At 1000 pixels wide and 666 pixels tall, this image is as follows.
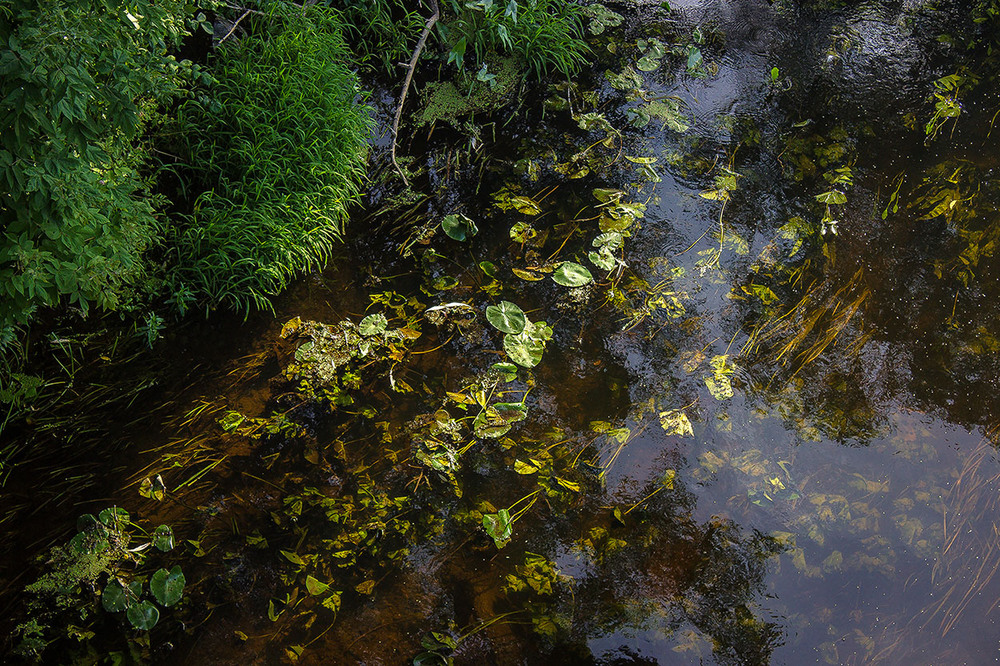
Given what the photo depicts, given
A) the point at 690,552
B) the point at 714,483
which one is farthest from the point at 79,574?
the point at 714,483

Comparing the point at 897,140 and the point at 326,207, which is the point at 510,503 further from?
the point at 897,140

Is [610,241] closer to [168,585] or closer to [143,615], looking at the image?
[168,585]

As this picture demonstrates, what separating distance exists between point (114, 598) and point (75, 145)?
5.69 ft

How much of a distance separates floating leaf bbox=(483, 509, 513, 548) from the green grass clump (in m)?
1.59

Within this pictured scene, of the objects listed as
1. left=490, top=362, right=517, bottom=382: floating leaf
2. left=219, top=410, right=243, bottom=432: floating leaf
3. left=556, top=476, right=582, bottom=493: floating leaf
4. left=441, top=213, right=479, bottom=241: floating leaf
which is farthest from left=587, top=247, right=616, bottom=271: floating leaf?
left=219, top=410, right=243, bottom=432: floating leaf

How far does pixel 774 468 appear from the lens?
2893 mm

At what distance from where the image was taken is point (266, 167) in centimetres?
345

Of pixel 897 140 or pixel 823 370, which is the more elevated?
pixel 897 140

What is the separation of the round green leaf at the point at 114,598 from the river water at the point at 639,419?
20 centimetres

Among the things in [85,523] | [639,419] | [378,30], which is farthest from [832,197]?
[85,523]

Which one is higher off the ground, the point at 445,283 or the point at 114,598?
the point at 445,283

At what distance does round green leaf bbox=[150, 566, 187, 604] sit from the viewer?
2.49 meters

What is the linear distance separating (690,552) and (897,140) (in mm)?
3192

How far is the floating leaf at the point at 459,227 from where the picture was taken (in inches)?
147
